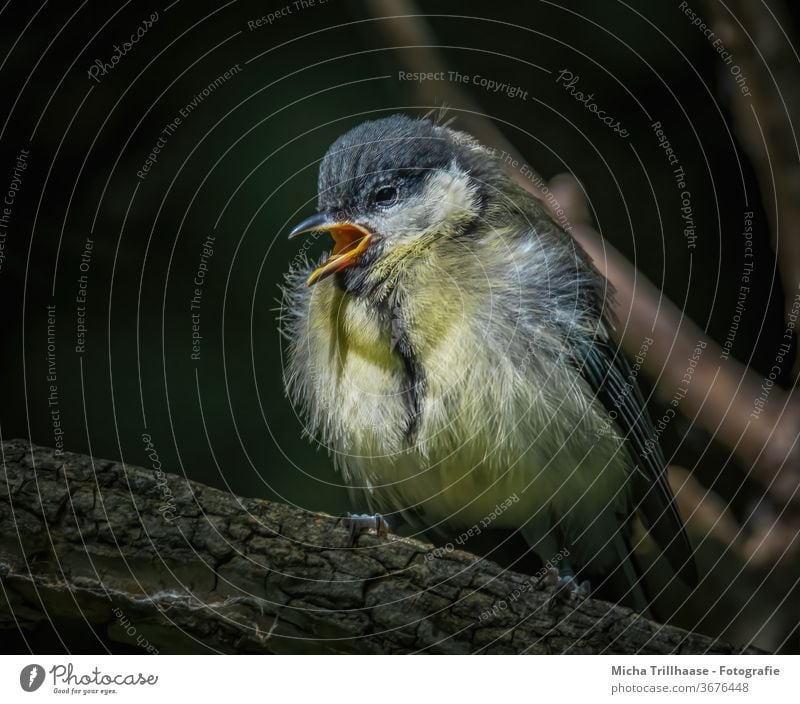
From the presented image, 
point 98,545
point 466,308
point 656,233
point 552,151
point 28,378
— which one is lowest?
point 98,545

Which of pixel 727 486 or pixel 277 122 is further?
pixel 727 486

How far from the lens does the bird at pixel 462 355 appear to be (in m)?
1.46

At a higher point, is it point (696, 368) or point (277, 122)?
point (277, 122)

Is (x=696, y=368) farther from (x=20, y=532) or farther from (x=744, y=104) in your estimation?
(x=20, y=532)

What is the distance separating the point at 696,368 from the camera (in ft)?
5.22

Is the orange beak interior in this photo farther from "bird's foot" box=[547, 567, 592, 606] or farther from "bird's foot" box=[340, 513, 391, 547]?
"bird's foot" box=[547, 567, 592, 606]

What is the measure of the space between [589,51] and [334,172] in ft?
1.72

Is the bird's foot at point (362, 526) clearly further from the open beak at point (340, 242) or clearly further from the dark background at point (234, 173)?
the open beak at point (340, 242)

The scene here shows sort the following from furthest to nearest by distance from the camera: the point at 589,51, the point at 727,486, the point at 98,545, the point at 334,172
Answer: the point at 727,486 → the point at 589,51 → the point at 334,172 → the point at 98,545

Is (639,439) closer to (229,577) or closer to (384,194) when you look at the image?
(384,194)

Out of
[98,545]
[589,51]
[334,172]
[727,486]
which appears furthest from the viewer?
[727,486]

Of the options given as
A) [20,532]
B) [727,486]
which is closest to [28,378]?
[20,532]

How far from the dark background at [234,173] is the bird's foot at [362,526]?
0.22 meters

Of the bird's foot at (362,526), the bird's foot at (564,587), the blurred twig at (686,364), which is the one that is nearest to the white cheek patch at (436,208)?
the blurred twig at (686,364)
